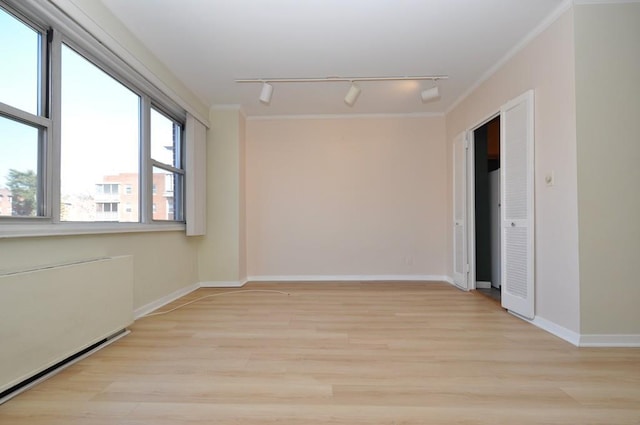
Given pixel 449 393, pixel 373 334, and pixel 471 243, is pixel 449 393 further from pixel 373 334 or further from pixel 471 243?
pixel 471 243

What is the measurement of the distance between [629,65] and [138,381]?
3.85 m

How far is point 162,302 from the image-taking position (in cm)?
364

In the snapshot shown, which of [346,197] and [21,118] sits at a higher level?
[21,118]

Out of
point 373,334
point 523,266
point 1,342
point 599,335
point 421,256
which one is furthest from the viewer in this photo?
point 421,256

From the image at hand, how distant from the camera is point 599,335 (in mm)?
2402

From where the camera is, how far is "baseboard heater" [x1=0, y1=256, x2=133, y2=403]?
5.57ft

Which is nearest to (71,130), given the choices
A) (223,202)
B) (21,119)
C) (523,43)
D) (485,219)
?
(21,119)

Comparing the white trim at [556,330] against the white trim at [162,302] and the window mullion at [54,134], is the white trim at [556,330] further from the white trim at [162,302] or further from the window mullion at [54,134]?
the window mullion at [54,134]

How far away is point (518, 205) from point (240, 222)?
340 cm

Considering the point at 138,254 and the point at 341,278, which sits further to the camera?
the point at 341,278

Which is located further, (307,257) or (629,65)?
(307,257)

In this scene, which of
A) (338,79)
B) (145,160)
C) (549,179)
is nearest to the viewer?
(549,179)

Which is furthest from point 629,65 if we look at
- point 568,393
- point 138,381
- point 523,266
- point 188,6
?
point 138,381

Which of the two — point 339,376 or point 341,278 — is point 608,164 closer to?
point 339,376
